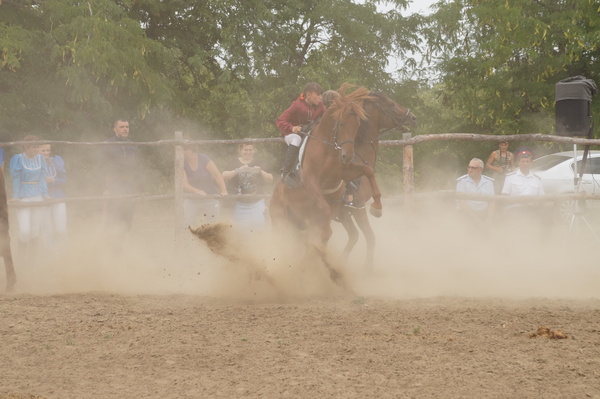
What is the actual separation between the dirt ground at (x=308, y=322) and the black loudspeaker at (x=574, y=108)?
5.01ft

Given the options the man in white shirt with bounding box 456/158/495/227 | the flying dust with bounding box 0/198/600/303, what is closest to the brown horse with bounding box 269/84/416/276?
the flying dust with bounding box 0/198/600/303

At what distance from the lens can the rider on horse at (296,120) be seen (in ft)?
28.8

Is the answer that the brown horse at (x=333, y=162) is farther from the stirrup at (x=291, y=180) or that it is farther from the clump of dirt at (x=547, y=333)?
the clump of dirt at (x=547, y=333)

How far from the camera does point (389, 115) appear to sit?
9.04 meters

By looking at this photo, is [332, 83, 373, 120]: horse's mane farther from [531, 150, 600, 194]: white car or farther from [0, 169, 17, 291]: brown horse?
[531, 150, 600, 194]: white car

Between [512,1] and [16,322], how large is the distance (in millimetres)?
16951

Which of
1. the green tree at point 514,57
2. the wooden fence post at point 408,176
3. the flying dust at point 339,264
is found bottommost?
the flying dust at point 339,264

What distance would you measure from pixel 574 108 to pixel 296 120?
4273 mm

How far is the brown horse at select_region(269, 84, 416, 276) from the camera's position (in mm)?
8164

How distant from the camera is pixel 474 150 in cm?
2164

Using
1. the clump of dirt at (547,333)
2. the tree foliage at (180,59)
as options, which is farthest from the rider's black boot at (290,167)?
the tree foliage at (180,59)

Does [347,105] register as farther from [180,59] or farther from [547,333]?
[180,59]

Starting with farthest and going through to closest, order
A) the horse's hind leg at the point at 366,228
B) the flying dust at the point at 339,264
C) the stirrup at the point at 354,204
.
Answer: the horse's hind leg at the point at 366,228 < the stirrup at the point at 354,204 < the flying dust at the point at 339,264

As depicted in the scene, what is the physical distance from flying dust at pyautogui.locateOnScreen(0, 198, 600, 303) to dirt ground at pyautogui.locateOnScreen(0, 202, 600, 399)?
3 centimetres
